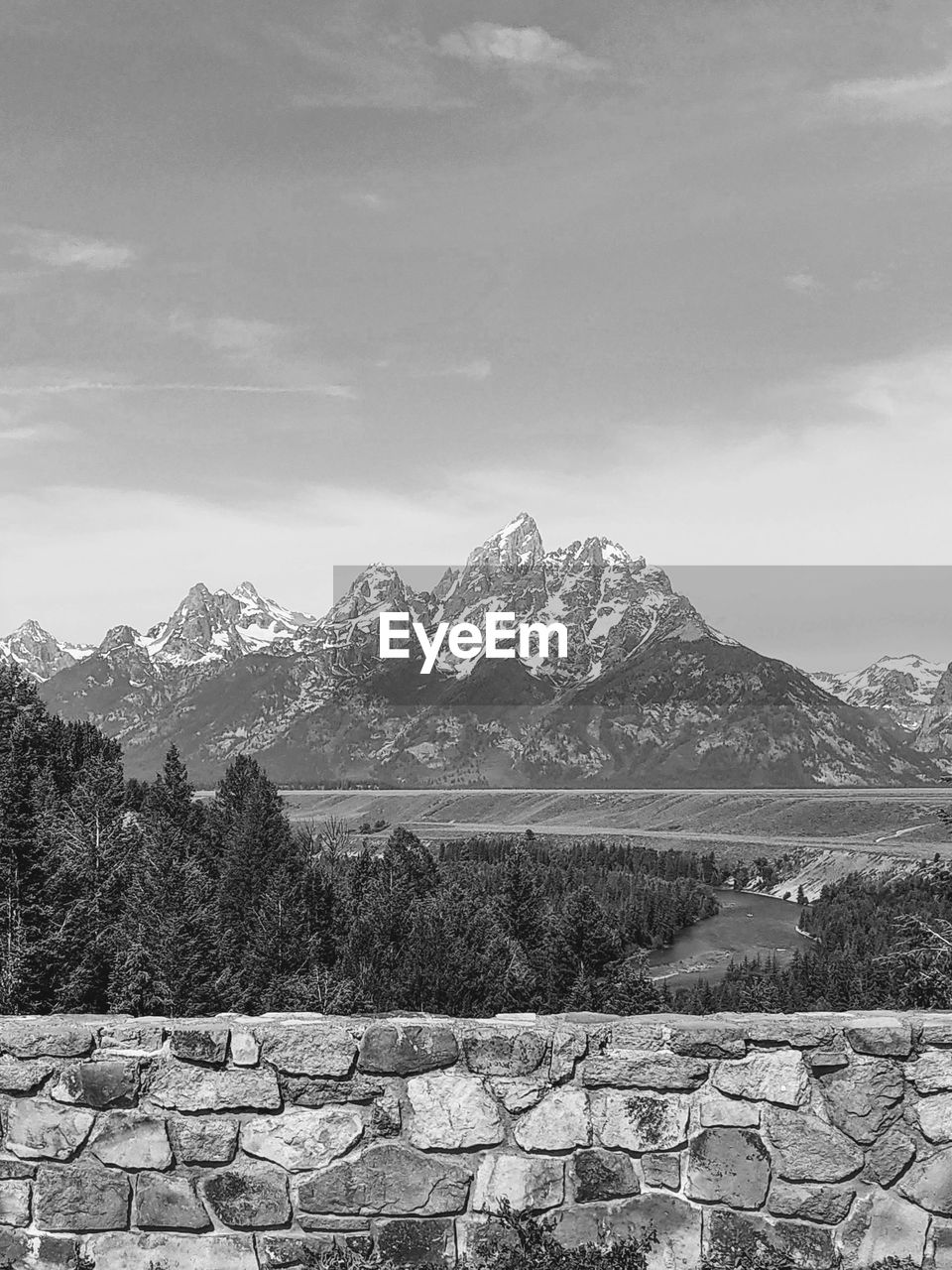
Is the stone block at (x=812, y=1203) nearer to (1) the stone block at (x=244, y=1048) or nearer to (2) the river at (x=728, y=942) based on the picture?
(1) the stone block at (x=244, y=1048)

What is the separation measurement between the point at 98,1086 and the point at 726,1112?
12.1 ft

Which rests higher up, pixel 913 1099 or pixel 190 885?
pixel 913 1099

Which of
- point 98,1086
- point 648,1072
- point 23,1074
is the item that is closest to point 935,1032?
point 648,1072

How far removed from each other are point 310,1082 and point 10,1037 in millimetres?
1829

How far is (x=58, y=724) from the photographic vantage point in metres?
77.6

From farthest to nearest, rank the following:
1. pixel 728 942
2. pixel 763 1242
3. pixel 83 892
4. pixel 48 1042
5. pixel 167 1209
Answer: pixel 728 942, pixel 83 892, pixel 48 1042, pixel 167 1209, pixel 763 1242

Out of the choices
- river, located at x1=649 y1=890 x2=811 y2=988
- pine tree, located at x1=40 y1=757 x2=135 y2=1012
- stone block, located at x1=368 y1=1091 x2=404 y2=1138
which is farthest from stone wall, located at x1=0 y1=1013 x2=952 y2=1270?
river, located at x1=649 y1=890 x2=811 y2=988

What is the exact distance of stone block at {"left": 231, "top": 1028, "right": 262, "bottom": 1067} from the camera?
270 inches

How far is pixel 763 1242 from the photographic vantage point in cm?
648

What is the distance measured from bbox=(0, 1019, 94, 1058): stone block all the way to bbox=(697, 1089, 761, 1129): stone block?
3.64m

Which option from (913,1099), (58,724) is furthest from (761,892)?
(913,1099)

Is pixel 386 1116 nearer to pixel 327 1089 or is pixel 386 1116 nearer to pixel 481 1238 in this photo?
pixel 327 1089

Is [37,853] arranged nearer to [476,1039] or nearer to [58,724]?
[58,724]

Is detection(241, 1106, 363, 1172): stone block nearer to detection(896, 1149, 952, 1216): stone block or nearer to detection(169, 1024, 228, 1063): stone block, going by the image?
detection(169, 1024, 228, 1063): stone block
